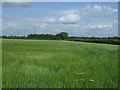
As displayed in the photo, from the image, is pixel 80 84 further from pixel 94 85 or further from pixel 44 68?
pixel 44 68

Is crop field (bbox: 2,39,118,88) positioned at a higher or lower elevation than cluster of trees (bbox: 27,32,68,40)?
lower

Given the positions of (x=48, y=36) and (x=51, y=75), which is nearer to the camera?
(x=51, y=75)

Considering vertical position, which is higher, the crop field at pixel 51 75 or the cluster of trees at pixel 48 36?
the cluster of trees at pixel 48 36

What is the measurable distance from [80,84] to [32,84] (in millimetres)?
769

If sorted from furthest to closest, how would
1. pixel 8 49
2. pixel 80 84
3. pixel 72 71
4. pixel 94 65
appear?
pixel 8 49, pixel 94 65, pixel 72 71, pixel 80 84

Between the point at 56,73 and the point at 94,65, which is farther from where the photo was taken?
the point at 94,65

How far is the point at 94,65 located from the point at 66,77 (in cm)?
117

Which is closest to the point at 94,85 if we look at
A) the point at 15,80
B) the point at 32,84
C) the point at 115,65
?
the point at 32,84

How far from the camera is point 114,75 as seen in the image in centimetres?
355

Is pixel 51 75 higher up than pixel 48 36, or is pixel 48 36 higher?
pixel 48 36

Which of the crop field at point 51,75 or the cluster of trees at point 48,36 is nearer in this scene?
the crop field at point 51,75

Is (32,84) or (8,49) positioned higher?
(8,49)

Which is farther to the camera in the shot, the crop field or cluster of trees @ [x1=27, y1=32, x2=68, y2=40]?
cluster of trees @ [x1=27, y1=32, x2=68, y2=40]

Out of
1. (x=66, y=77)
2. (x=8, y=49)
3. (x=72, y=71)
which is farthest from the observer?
(x=8, y=49)
